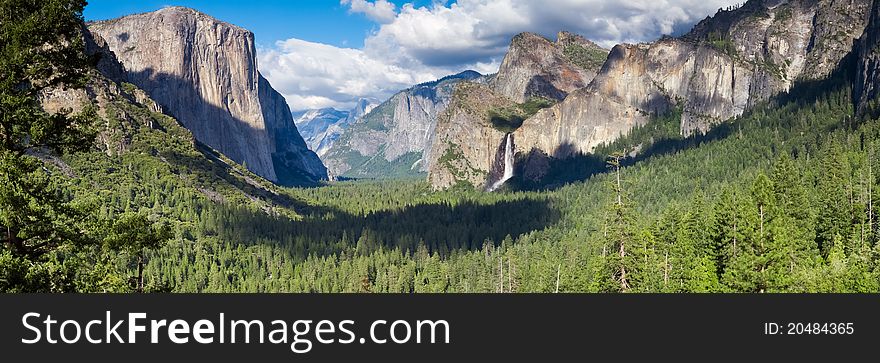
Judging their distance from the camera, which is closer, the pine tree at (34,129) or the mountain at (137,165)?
the pine tree at (34,129)

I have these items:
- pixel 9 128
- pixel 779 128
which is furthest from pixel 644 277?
pixel 779 128

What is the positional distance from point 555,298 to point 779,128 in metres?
185

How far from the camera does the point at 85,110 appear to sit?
2122 centimetres

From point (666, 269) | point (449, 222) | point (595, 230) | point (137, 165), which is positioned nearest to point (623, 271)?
point (666, 269)

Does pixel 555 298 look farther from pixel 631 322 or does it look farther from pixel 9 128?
pixel 9 128

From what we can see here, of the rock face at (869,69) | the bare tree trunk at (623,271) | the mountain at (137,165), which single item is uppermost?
the rock face at (869,69)

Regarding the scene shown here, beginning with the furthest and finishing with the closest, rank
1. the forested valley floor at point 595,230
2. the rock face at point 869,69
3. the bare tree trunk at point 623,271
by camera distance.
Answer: the rock face at point 869,69 < the forested valley floor at point 595,230 < the bare tree trunk at point 623,271

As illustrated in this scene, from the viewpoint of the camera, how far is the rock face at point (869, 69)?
15600 centimetres

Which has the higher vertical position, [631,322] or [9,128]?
[9,128]

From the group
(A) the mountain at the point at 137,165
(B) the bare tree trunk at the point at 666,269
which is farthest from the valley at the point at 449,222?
(A) the mountain at the point at 137,165

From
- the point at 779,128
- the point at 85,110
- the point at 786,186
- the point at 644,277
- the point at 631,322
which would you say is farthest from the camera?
the point at 779,128

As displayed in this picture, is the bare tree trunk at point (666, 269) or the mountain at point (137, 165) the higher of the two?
the mountain at point (137, 165)

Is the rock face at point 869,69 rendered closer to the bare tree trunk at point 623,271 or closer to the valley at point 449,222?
the valley at point 449,222

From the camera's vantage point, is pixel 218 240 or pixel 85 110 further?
pixel 218 240
